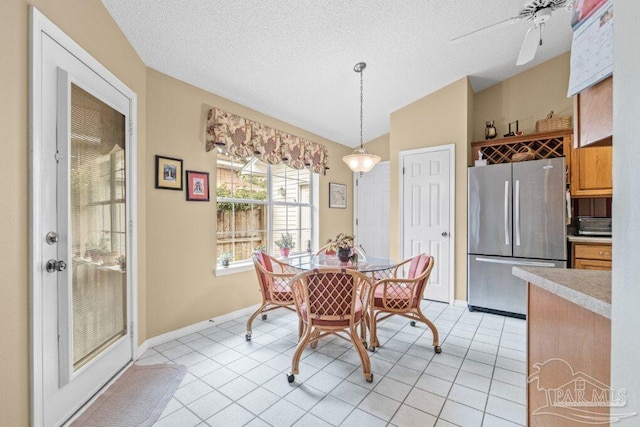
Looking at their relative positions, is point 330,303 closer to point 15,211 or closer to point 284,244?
point 15,211

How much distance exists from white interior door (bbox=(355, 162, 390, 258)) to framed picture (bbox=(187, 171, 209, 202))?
3131mm

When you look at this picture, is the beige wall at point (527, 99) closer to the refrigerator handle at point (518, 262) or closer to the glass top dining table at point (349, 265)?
the refrigerator handle at point (518, 262)

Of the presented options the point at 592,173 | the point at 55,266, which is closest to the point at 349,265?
the point at 55,266

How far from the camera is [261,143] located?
3.54 metres

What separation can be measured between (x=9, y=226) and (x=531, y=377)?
95.2 inches

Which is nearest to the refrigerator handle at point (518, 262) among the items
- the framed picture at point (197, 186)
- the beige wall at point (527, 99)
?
the beige wall at point (527, 99)

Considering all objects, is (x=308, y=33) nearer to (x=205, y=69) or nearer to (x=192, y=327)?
(x=205, y=69)

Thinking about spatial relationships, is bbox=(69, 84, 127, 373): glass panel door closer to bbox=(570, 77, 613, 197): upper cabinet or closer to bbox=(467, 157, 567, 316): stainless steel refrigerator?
bbox=(570, 77, 613, 197): upper cabinet

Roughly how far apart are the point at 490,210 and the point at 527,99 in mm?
1776

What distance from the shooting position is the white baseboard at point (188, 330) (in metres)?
2.49

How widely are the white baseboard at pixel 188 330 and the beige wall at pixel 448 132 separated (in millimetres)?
2440

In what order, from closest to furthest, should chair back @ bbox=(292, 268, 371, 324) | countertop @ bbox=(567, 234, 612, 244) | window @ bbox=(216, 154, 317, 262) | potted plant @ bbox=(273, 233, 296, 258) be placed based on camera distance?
chair back @ bbox=(292, 268, 371, 324)
countertop @ bbox=(567, 234, 612, 244)
window @ bbox=(216, 154, 317, 262)
potted plant @ bbox=(273, 233, 296, 258)

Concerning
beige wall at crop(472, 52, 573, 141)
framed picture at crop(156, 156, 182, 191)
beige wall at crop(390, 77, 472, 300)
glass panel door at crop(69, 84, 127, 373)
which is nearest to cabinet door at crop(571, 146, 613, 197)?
beige wall at crop(472, 52, 573, 141)

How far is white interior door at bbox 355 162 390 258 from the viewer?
5.16 meters
